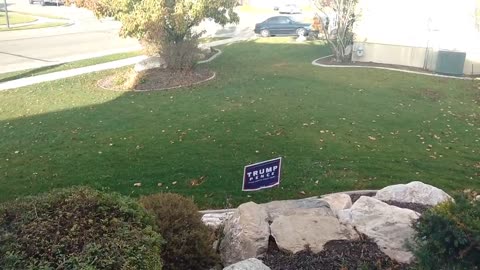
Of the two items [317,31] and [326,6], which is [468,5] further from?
[317,31]

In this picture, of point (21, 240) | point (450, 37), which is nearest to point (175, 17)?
point (450, 37)

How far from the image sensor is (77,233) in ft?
10.5

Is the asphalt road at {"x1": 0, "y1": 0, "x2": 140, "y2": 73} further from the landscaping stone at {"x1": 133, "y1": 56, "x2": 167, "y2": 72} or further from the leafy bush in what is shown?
the leafy bush

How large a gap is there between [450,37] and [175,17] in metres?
9.76

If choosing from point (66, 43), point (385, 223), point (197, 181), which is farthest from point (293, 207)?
point (66, 43)

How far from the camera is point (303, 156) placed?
747 cm

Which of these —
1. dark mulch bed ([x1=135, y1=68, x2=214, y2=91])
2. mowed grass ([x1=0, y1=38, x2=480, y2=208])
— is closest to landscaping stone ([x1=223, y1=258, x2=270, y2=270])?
mowed grass ([x1=0, y1=38, x2=480, y2=208])

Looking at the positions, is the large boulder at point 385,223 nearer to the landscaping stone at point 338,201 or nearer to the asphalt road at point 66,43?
the landscaping stone at point 338,201

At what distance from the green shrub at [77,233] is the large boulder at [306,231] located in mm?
1412

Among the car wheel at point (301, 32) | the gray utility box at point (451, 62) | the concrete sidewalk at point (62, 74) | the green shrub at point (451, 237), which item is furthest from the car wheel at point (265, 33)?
the green shrub at point (451, 237)

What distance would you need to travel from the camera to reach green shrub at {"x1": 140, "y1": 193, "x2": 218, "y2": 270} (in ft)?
13.6

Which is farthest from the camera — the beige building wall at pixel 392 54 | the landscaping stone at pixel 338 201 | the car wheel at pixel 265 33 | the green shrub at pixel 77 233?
the car wheel at pixel 265 33

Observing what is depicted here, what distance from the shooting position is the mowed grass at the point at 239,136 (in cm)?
670

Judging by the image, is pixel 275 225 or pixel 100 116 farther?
pixel 100 116
